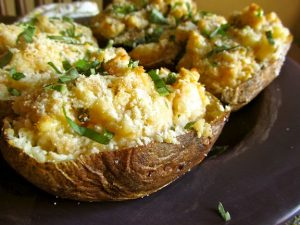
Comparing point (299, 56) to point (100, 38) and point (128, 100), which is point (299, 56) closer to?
point (100, 38)

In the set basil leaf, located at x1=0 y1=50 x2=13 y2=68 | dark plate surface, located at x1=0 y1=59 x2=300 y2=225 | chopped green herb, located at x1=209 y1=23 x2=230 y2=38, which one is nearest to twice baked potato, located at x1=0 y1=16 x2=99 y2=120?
basil leaf, located at x1=0 y1=50 x2=13 y2=68

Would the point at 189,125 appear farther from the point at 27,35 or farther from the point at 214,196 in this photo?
the point at 27,35

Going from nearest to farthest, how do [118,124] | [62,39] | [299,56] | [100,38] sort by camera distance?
[118,124]
[62,39]
[100,38]
[299,56]

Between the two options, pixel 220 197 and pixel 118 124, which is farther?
pixel 220 197

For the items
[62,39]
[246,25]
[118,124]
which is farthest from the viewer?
[246,25]

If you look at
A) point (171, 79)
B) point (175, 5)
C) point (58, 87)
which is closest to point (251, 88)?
point (171, 79)

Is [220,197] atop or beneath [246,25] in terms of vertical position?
beneath

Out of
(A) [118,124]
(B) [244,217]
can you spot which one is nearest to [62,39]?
(A) [118,124]
